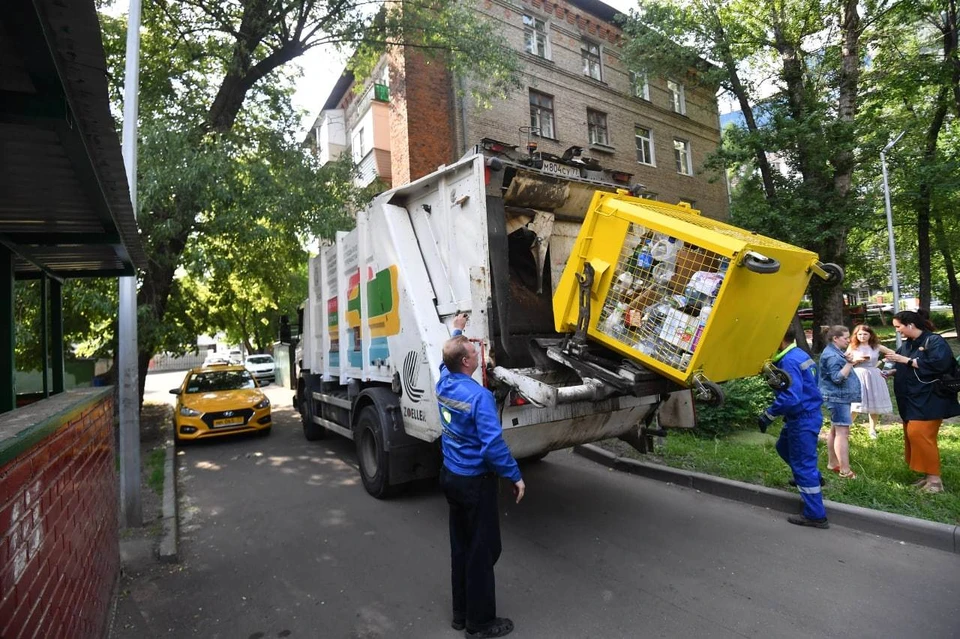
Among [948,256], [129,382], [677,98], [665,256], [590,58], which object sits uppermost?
[590,58]

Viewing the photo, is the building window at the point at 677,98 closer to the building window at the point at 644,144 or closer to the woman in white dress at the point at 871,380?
the building window at the point at 644,144

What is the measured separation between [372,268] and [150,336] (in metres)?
5.23

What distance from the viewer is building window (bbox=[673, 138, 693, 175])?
19.8m

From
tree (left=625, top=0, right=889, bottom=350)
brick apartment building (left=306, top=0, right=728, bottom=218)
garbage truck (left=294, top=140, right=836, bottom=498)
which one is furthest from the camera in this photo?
brick apartment building (left=306, top=0, right=728, bottom=218)

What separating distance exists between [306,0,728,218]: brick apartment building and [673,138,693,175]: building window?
46 millimetres

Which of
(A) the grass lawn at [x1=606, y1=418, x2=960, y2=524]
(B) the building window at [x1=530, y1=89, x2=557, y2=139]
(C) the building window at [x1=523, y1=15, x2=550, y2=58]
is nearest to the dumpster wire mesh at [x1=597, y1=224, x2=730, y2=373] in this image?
(A) the grass lawn at [x1=606, y1=418, x2=960, y2=524]

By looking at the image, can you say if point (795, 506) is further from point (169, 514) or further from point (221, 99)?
point (221, 99)

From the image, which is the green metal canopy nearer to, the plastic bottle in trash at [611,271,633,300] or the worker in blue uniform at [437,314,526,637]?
the worker in blue uniform at [437,314,526,637]

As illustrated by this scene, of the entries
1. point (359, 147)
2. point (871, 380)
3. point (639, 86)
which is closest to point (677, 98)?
point (639, 86)

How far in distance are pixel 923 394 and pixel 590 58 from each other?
1621 cm

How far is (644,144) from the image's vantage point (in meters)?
18.9

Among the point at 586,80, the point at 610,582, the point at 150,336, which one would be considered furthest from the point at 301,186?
the point at 586,80

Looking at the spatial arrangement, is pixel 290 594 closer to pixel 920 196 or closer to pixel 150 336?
pixel 150 336

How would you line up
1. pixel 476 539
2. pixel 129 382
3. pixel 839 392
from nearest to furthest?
pixel 476 539 → pixel 129 382 → pixel 839 392
